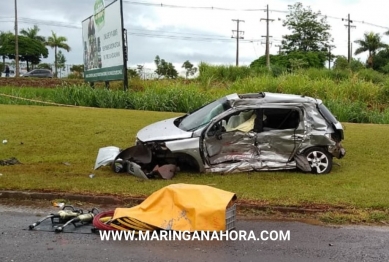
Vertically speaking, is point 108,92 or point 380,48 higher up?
point 380,48

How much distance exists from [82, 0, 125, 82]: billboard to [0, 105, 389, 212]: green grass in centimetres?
711

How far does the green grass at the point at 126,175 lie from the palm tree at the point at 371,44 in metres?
47.4

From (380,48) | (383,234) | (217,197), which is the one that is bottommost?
(383,234)

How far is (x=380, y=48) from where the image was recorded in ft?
199

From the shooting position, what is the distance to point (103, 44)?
965 inches

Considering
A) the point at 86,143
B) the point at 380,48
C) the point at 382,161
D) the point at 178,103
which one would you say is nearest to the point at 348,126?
the point at 382,161

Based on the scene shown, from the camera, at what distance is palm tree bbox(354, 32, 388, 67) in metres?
60.1

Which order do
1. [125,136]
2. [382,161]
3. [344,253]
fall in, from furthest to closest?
[125,136] → [382,161] → [344,253]

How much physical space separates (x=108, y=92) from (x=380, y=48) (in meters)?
46.9

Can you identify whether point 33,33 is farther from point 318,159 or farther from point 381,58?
point 318,159

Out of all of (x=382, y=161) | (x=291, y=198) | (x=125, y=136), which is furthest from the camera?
(x=125, y=136)

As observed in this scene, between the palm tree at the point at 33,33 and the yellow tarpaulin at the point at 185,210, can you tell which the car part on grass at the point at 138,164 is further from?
the palm tree at the point at 33,33

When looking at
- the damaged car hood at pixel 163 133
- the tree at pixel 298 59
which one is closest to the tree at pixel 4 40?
the tree at pixel 298 59

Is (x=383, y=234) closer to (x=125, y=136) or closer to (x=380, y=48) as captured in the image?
(x=125, y=136)
